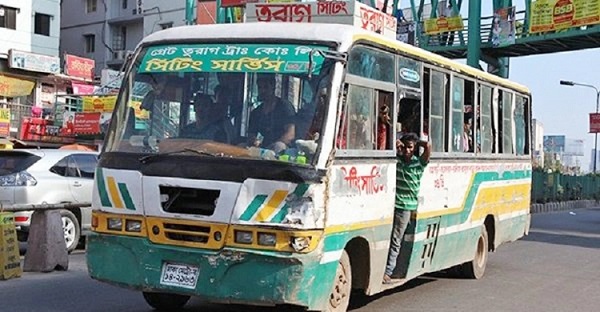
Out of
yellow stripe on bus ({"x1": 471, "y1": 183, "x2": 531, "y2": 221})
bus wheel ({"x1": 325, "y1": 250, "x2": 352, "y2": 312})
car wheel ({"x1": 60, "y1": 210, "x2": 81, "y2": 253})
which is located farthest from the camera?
car wheel ({"x1": 60, "y1": 210, "x2": 81, "y2": 253})

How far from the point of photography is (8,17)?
41.5m

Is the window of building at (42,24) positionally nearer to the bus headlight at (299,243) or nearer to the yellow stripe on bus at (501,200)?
the yellow stripe on bus at (501,200)

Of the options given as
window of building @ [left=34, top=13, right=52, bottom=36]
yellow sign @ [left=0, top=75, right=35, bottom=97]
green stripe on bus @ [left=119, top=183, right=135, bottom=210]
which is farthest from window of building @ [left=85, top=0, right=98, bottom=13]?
green stripe on bus @ [left=119, top=183, right=135, bottom=210]

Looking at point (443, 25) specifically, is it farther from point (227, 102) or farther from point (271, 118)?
point (271, 118)

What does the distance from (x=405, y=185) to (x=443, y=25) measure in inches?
1140

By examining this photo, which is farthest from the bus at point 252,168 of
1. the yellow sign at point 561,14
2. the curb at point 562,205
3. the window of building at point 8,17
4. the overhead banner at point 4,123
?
the window of building at point 8,17

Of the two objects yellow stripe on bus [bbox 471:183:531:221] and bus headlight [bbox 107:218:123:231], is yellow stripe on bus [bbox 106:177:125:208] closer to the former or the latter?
bus headlight [bbox 107:218:123:231]

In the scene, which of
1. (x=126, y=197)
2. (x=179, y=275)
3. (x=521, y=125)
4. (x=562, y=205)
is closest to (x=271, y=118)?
(x=126, y=197)

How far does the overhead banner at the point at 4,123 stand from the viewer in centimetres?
3500

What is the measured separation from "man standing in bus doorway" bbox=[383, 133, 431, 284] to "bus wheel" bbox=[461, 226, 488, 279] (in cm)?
319

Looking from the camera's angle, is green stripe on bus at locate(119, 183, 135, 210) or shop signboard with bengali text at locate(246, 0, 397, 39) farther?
shop signboard with bengali text at locate(246, 0, 397, 39)

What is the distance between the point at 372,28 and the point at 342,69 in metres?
2.46

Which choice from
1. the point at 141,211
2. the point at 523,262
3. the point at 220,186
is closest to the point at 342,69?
the point at 220,186

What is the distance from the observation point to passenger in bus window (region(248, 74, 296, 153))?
695 cm
